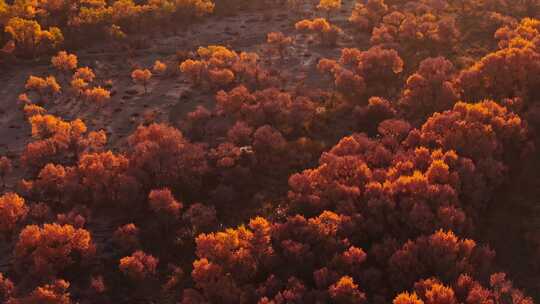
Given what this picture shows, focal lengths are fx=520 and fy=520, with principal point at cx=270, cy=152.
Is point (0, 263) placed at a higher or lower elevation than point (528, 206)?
lower

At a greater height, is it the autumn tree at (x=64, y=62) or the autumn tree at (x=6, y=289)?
the autumn tree at (x=64, y=62)

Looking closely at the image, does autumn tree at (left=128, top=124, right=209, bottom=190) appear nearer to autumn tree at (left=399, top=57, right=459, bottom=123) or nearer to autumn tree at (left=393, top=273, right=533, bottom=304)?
autumn tree at (left=393, top=273, right=533, bottom=304)

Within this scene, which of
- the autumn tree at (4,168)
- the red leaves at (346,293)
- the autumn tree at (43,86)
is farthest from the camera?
the autumn tree at (43,86)

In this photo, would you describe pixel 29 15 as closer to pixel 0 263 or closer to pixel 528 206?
pixel 0 263

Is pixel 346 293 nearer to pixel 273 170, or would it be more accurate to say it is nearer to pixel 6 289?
pixel 273 170

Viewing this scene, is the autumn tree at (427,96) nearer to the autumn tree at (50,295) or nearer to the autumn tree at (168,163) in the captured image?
the autumn tree at (168,163)

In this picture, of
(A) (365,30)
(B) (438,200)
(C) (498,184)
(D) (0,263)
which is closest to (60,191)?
(D) (0,263)

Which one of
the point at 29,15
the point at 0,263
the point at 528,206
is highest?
the point at 29,15

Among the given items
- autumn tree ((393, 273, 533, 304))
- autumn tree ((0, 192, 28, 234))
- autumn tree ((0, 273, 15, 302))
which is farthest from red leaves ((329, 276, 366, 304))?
autumn tree ((0, 192, 28, 234))

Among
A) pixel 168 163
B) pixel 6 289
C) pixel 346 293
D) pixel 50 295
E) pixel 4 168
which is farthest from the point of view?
pixel 4 168

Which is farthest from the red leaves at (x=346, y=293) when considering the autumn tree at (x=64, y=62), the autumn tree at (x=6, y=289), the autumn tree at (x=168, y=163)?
the autumn tree at (x=64, y=62)

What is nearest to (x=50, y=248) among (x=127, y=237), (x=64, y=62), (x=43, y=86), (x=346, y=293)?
(x=127, y=237)
